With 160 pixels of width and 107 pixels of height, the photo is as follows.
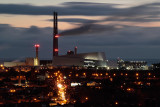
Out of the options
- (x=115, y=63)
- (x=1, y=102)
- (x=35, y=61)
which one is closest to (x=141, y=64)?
(x=115, y=63)

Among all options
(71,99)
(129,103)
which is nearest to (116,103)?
(129,103)

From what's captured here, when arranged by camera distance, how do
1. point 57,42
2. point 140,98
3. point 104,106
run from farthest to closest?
point 57,42, point 140,98, point 104,106

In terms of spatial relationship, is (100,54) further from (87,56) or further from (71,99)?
(71,99)

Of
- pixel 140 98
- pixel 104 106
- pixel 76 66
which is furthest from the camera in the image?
pixel 76 66

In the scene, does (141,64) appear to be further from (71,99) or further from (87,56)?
(71,99)

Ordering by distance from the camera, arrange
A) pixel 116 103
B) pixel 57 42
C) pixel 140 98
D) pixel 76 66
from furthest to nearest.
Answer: pixel 57 42 < pixel 76 66 < pixel 140 98 < pixel 116 103

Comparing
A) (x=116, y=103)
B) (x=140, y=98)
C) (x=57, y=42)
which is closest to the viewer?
(x=116, y=103)

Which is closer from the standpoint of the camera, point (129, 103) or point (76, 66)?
point (129, 103)

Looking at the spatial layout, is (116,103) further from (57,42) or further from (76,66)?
(57,42)

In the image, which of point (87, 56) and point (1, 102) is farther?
point (87, 56)
